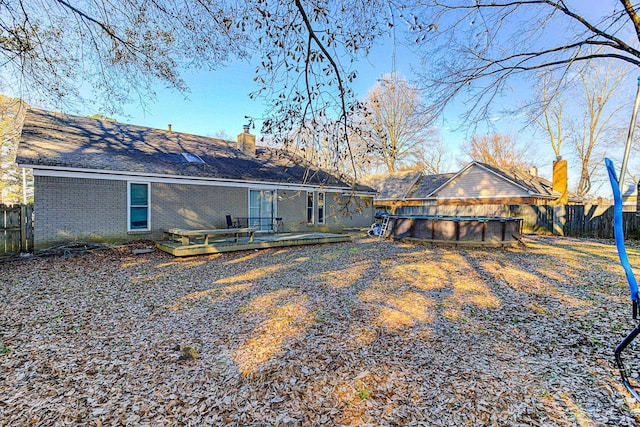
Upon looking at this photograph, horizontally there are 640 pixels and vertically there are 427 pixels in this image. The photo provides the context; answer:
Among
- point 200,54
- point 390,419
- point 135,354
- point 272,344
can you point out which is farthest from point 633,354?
point 200,54

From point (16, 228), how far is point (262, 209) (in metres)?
8.13

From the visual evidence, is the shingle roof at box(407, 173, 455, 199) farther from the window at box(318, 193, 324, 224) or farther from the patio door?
the patio door

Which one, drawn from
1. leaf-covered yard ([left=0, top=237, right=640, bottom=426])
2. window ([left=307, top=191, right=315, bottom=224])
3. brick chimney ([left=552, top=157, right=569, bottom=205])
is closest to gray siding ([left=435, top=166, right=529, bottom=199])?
brick chimney ([left=552, top=157, right=569, bottom=205])

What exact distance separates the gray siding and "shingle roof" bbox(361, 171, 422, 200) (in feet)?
8.82

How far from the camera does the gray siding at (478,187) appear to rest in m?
21.2

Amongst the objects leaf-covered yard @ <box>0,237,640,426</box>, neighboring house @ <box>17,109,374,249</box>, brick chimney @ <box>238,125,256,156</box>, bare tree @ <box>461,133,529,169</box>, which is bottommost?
leaf-covered yard @ <box>0,237,640,426</box>

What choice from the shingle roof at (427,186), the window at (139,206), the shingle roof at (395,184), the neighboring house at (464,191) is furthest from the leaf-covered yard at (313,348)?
the shingle roof at (395,184)

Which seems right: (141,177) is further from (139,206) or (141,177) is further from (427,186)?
(427,186)

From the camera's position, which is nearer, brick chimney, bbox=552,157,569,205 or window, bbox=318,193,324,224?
window, bbox=318,193,324,224

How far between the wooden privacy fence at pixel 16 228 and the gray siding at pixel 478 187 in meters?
24.2

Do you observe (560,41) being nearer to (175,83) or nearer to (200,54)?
(200,54)

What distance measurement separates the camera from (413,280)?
6.61 m

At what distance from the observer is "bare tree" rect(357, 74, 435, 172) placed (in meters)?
4.36

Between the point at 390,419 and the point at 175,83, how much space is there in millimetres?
7831
